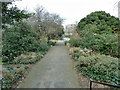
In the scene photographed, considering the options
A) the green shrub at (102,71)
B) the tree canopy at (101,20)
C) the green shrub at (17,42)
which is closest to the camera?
the green shrub at (102,71)

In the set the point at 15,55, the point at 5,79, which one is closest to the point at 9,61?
the point at 15,55

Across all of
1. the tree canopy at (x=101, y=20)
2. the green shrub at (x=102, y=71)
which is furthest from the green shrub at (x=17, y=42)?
the tree canopy at (x=101, y=20)

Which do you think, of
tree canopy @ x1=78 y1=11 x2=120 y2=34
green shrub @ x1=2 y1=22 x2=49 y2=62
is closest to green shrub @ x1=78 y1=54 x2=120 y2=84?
green shrub @ x1=2 y1=22 x2=49 y2=62

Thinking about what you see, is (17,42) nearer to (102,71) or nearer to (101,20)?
(102,71)

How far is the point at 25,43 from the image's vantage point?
6445 mm

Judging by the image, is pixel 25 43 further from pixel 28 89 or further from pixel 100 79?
pixel 100 79

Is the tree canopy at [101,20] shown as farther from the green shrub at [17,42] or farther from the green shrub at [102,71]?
the green shrub at [102,71]

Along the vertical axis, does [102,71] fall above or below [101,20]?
below

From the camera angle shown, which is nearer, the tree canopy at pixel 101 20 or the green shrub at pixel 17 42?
the green shrub at pixel 17 42

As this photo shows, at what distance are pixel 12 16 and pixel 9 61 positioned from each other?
3.87m

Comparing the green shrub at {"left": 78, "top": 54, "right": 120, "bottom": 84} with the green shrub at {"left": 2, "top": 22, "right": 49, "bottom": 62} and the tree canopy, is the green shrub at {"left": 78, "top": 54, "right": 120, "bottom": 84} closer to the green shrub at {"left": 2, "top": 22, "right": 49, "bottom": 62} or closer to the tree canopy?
the green shrub at {"left": 2, "top": 22, "right": 49, "bottom": 62}

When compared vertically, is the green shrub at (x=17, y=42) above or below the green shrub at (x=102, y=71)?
above

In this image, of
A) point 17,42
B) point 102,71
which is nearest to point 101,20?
point 102,71

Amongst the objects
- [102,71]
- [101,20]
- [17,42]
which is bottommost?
[102,71]
